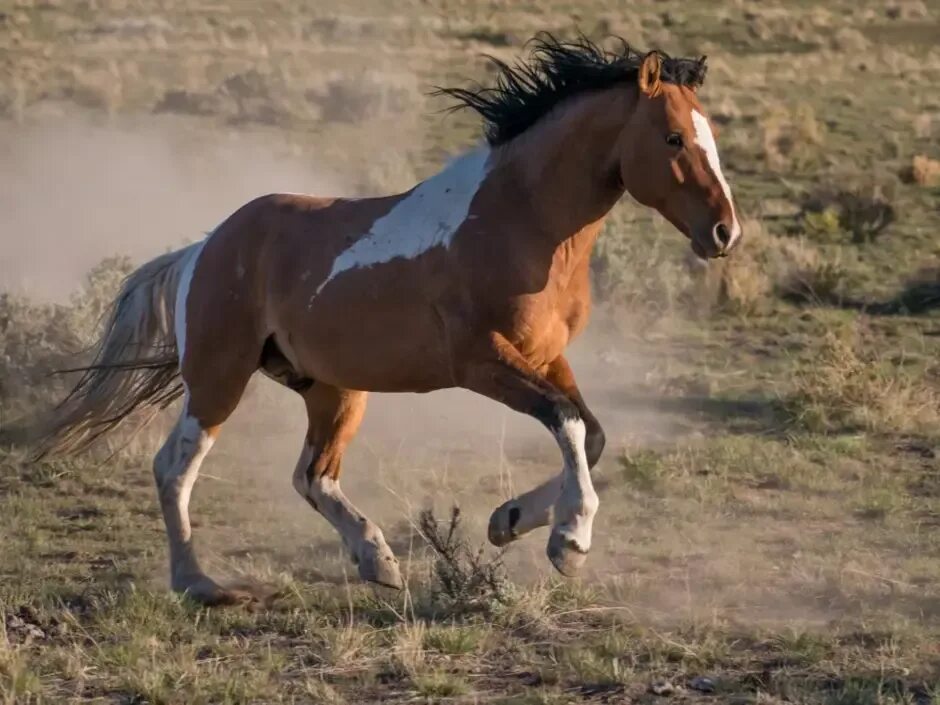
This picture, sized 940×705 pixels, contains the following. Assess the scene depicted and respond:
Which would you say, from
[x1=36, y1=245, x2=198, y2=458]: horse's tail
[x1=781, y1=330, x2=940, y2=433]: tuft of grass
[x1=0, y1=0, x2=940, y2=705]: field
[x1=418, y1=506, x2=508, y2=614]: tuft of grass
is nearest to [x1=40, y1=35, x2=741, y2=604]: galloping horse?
[x1=418, y1=506, x2=508, y2=614]: tuft of grass

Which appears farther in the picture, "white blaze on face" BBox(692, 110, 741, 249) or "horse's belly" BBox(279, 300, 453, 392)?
"horse's belly" BBox(279, 300, 453, 392)

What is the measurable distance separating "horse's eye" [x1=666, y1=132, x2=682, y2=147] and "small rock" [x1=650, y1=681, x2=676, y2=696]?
1.92 meters

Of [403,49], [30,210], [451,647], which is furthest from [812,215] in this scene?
[403,49]

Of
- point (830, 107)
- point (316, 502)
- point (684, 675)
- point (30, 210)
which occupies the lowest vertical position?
point (684, 675)

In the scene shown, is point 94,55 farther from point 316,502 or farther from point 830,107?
point 316,502

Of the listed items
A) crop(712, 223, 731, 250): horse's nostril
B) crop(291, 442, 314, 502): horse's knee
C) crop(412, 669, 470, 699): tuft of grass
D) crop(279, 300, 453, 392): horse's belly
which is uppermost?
crop(712, 223, 731, 250): horse's nostril

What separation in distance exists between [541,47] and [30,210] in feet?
42.2

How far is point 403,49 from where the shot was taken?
36.2 meters

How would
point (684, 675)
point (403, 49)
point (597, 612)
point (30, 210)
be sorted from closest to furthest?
point (684, 675)
point (597, 612)
point (30, 210)
point (403, 49)

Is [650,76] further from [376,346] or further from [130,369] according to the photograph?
[130,369]

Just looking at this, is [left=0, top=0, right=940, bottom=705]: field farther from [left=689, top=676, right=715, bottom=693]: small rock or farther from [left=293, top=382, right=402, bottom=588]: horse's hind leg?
[left=293, top=382, right=402, bottom=588]: horse's hind leg

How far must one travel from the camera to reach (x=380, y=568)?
264 inches

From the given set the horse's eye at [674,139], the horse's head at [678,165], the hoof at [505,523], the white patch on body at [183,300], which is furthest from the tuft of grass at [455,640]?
the white patch on body at [183,300]

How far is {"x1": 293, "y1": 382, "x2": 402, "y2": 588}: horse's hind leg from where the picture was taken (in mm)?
7094
